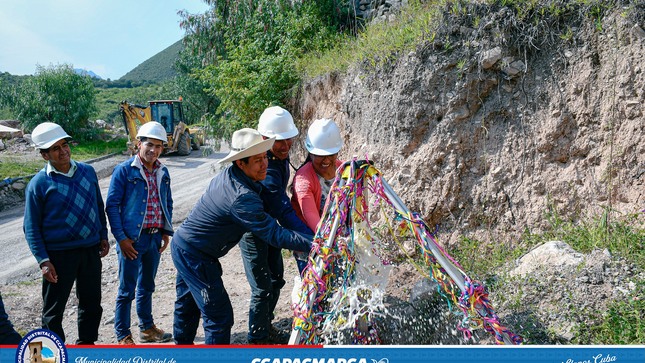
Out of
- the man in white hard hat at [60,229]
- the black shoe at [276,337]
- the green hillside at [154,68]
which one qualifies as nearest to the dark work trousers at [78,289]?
the man in white hard hat at [60,229]

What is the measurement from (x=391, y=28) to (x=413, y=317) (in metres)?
3.70

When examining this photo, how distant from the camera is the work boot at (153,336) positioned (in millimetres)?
4324

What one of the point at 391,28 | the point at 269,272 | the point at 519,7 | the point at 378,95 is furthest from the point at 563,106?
the point at 269,272

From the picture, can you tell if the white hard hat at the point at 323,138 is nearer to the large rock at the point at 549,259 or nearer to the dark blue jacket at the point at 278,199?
the dark blue jacket at the point at 278,199

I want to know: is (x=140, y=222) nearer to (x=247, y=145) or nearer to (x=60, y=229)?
(x=60, y=229)

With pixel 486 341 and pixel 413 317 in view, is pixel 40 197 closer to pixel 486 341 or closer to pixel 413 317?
pixel 413 317

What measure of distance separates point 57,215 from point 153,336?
136cm

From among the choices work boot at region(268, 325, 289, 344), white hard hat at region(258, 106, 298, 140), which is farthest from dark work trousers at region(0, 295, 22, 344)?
white hard hat at region(258, 106, 298, 140)

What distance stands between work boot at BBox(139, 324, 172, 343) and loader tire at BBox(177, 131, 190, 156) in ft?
58.0

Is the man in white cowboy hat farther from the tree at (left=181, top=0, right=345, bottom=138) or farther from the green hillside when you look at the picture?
the green hillside

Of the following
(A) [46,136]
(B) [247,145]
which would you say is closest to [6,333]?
(A) [46,136]

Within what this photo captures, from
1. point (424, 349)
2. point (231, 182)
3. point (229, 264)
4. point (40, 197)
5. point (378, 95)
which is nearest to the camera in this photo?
point (424, 349)

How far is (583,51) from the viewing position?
4.63m

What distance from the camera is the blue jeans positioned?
4117 mm
